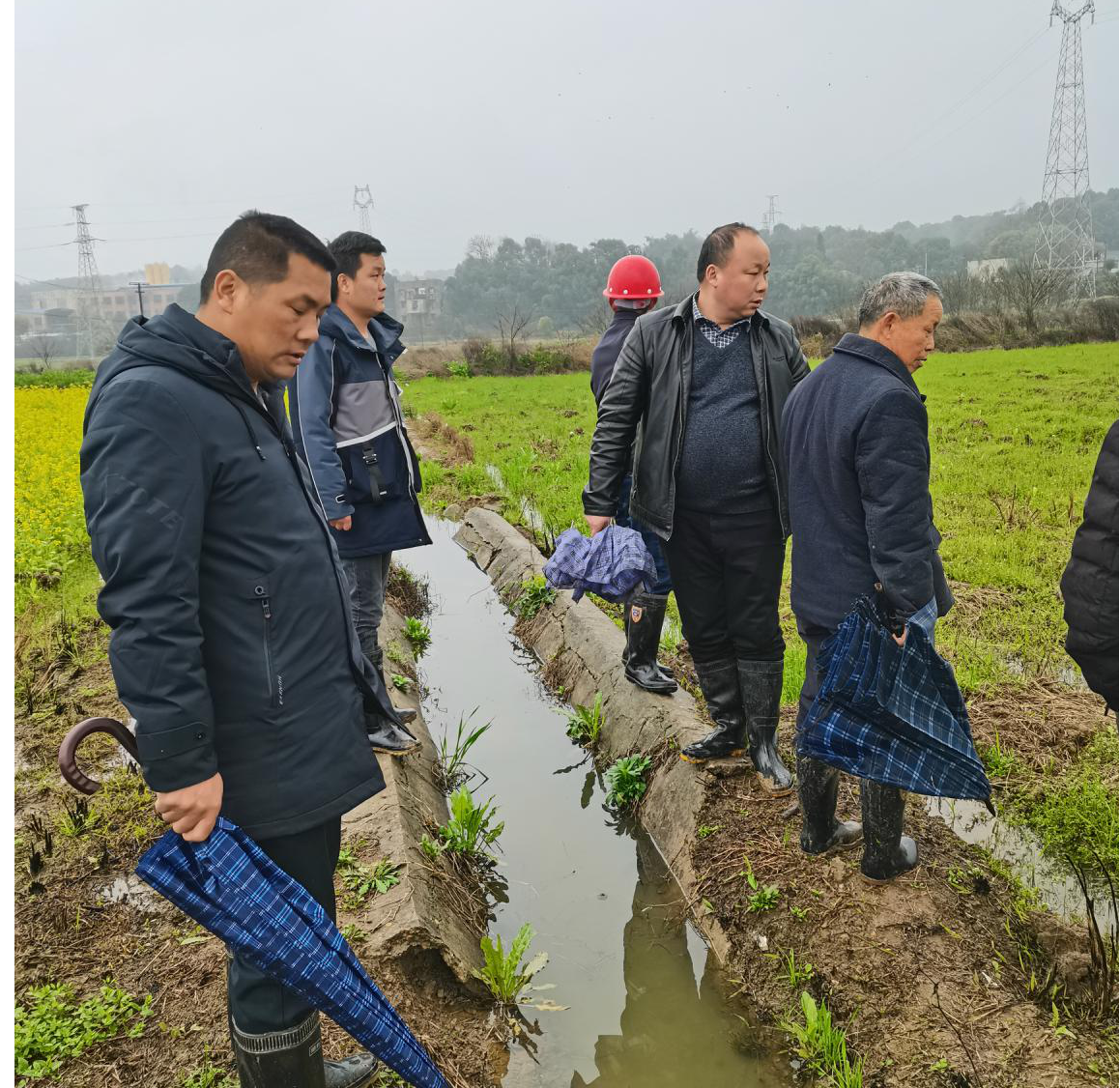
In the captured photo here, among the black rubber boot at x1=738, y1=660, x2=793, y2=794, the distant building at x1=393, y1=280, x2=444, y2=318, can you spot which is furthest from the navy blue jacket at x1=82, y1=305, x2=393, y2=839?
the distant building at x1=393, y1=280, x2=444, y2=318

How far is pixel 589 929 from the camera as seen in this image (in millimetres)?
3703

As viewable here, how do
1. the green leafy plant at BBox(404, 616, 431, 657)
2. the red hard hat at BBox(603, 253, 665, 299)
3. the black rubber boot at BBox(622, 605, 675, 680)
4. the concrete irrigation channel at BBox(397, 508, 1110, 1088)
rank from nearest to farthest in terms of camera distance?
the concrete irrigation channel at BBox(397, 508, 1110, 1088) < the red hard hat at BBox(603, 253, 665, 299) < the black rubber boot at BBox(622, 605, 675, 680) < the green leafy plant at BBox(404, 616, 431, 657)

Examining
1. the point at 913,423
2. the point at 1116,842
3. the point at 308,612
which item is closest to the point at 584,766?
the point at 1116,842

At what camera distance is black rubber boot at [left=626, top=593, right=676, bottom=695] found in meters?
4.72

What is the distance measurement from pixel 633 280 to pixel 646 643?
185cm

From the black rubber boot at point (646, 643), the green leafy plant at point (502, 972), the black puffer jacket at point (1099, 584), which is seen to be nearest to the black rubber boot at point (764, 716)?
the black rubber boot at point (646, 643)

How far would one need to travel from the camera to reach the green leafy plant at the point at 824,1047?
261cm

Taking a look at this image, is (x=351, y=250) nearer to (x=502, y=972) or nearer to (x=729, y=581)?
(x=729, y=581)

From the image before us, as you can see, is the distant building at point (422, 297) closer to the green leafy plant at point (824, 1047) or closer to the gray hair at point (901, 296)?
the gray hair at point (901, 296)

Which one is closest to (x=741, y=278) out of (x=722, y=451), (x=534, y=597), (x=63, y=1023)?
(x=722, y=451)

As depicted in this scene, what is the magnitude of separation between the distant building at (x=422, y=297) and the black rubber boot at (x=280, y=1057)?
6760 cm

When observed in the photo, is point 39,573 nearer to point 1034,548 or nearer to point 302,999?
point 302,999

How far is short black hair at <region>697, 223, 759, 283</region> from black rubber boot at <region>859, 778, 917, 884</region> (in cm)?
196

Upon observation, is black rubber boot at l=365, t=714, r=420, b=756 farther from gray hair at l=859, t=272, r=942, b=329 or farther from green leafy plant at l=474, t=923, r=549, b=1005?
gray hair at l=859, t=272, r=942, b=329
